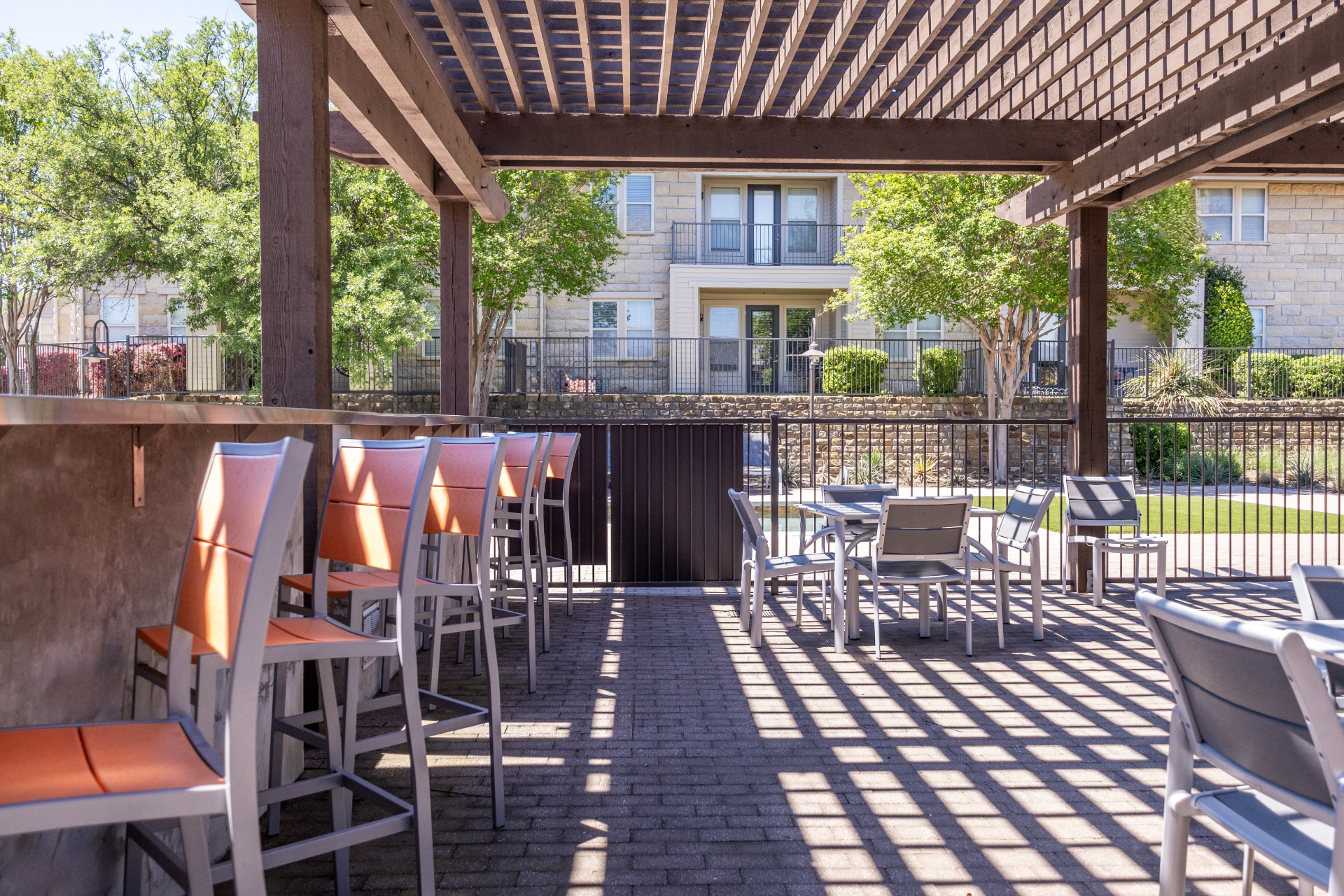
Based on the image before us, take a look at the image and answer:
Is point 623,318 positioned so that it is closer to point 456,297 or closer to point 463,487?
point 456,297

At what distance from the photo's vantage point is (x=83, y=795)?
125 cm

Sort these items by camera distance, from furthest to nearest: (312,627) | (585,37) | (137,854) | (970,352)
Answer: (970,352)
(585,37)
(312,627)
(137,854)

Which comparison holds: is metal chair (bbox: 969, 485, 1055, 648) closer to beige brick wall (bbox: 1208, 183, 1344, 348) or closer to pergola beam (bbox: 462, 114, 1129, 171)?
pergola beam (bbox: 462, 114, 1129, 171)

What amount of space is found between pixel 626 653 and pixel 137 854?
3.56 m

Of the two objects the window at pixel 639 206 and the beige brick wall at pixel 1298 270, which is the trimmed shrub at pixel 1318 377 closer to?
the beige brick wall at pixel 1298 270

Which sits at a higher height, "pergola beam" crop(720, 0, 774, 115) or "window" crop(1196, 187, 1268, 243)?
"window" crop(1196, 187, 1268, 243)

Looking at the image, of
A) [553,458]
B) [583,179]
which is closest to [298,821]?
[553,458]

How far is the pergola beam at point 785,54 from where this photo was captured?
501 centimetres

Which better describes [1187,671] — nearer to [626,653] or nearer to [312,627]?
[312,627]

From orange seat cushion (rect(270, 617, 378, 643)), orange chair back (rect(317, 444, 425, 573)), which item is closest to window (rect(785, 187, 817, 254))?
orange chair back (rect(317, 444, 425, 573))

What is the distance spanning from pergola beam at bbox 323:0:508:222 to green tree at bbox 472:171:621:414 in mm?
11022

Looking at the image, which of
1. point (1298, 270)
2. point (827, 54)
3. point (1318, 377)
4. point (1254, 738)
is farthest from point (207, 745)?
point (1298, 270)

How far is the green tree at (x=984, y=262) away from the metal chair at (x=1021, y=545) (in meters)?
10.9

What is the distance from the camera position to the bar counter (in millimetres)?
1750
